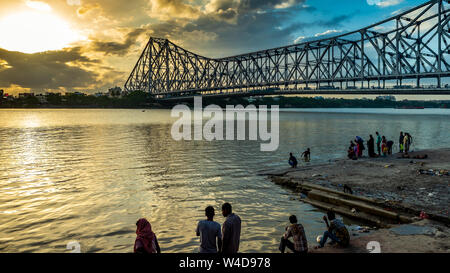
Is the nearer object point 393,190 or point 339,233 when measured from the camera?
point 339,233

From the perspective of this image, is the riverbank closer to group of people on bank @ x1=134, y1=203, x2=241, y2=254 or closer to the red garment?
group of people on bank @ x1=134, y1=203, x2=241, y2=254

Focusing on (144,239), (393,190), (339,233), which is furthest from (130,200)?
(393,190)

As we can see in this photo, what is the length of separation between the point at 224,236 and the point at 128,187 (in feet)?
29.7

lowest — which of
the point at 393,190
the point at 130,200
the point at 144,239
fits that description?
the point at 130,200

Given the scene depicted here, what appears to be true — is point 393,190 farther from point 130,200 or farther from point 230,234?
point 130,200

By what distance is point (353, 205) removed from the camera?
34.6 feet

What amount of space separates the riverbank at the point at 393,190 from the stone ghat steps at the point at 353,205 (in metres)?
0.03

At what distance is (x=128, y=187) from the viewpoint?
14.3 m

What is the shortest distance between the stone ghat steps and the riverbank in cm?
3

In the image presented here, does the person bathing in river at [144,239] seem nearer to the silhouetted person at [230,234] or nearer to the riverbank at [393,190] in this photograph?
the silhouetted person at [230,234]

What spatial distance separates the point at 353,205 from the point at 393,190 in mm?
2730

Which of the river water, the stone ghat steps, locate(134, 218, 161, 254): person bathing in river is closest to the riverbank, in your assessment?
the stone ghat steps
